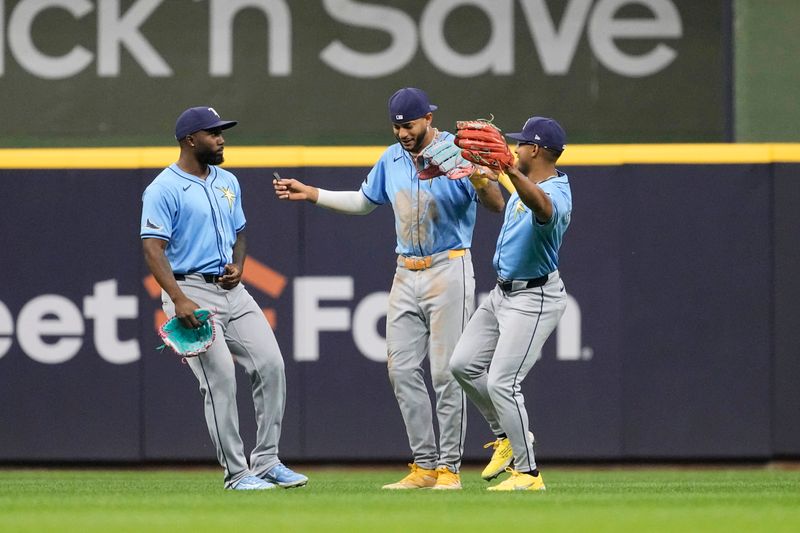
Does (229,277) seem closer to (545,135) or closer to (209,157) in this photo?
(209,157)

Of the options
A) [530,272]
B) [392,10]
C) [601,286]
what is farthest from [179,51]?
[530,272]

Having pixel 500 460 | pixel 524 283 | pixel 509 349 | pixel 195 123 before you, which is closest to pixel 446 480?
pixel 500 460

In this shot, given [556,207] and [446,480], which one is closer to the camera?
[556,207]

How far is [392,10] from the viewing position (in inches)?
412

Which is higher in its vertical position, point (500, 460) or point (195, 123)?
point (195, 123)

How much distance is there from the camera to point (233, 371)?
7.51 meters

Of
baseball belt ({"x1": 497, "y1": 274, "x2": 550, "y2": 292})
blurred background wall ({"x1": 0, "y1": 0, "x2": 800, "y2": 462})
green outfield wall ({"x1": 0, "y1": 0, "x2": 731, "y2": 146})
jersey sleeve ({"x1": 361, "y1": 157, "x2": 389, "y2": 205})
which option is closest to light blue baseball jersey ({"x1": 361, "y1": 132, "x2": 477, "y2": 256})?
jersey sleeve ({"x1": 361, "y1": 157, "x2": 389, "y2": 205})

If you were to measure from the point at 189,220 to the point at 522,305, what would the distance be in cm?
→ 165

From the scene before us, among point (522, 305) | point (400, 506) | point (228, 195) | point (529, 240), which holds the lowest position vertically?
point (400, 506)

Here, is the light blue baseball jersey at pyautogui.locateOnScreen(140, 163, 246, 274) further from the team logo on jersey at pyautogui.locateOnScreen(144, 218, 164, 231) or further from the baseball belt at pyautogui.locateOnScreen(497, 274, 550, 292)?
the baseball belt at pyautogui.locateOnScreen(497, 274, 550, 292)

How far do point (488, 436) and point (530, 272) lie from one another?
109 inches

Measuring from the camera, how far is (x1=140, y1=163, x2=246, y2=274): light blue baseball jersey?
288 inches

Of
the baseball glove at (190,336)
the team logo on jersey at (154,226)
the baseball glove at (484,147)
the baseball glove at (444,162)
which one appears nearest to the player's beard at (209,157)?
the team logo on jersey at (154,226)

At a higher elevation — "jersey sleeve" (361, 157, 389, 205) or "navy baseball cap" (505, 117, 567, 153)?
"navy baseball cap" (505, 117, 567, 153)
